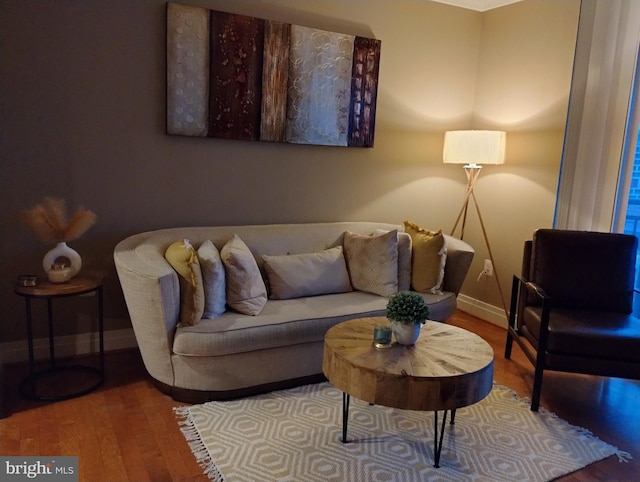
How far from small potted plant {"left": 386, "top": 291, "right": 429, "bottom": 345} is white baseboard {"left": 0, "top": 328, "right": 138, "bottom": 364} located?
75.2 inches

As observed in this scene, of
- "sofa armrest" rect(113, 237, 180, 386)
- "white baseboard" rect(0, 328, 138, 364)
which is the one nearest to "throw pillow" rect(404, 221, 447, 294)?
"sofa armrest" rect(113, 237, 180, 386)

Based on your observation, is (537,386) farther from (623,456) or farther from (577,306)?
(577,306)

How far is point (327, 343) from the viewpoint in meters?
2.17

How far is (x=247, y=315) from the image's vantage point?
269 centimetres

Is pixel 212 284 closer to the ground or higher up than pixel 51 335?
higher up

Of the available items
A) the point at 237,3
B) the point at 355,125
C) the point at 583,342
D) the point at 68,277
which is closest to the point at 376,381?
the point at 583,342

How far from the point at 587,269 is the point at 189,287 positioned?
237 cm

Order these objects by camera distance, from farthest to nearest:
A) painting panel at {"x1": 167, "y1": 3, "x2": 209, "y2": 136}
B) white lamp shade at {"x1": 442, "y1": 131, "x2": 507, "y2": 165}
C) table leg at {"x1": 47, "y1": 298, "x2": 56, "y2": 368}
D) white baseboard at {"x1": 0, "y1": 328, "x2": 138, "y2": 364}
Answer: white lamp shade at {"x1": 442, "y1": 131, "x2": 507, "y2": 165} → painting panel at {"x1": 167, "y1": 3, "x2": 209, "y2": 136} → white baseboard at {"x1": 0, "y1": 328, "x2": 138, "y2": 364} → table leg at {"x1": 47, "y1": 298, "x2": 56, "y2": 368}

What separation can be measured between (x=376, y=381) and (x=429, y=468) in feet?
1.70

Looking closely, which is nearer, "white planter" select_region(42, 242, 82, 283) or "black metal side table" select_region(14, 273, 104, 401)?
"black metal side table" select_region(14, 273, 104, 401)

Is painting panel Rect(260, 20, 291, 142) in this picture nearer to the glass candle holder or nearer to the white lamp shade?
the white lamp shade

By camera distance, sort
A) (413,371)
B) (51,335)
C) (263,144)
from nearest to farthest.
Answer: (413,371)
(51,335)
(263,144)
